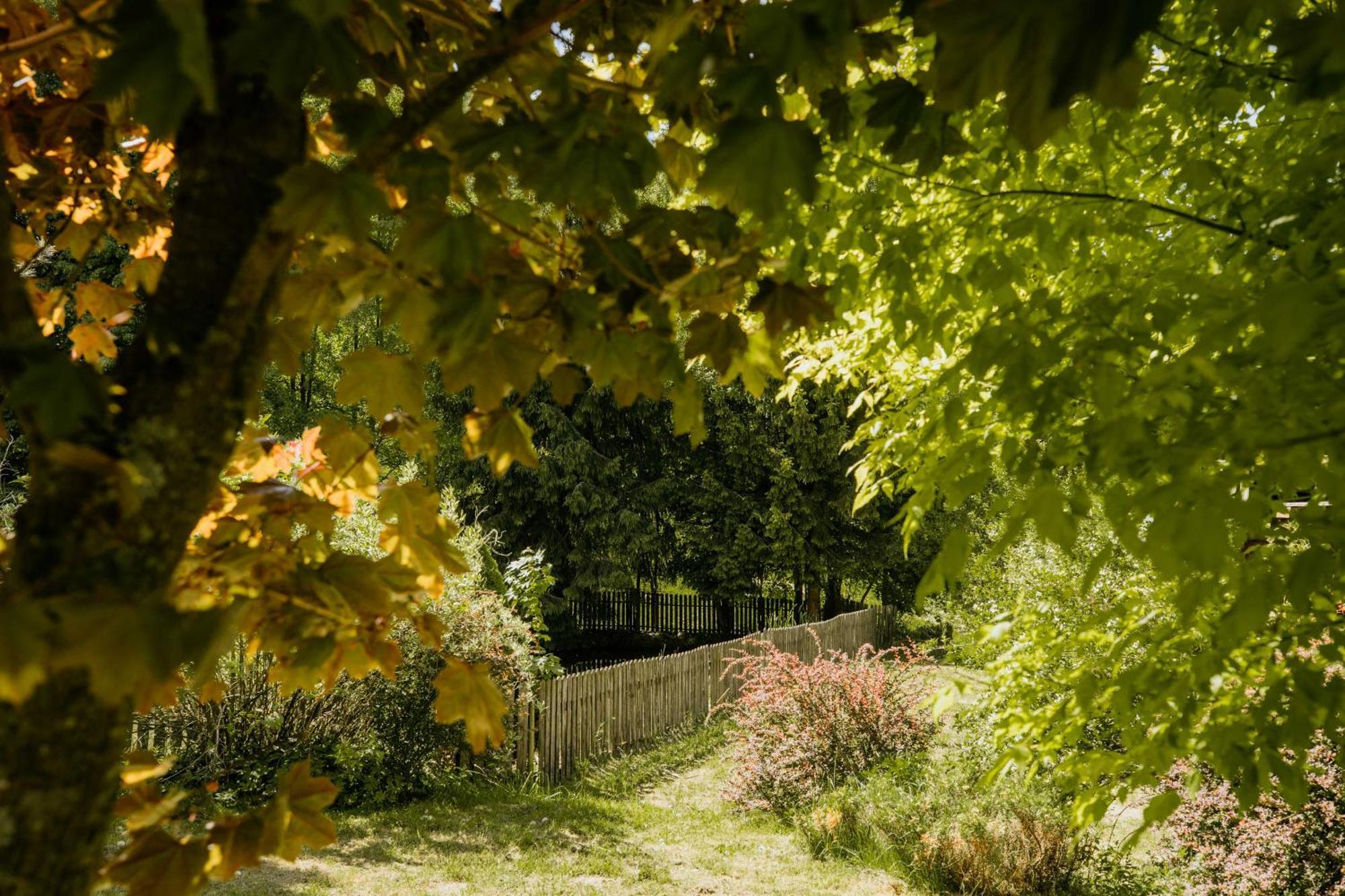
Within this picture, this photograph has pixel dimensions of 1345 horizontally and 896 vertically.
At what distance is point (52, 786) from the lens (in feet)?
3.40

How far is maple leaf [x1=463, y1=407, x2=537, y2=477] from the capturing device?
1706mm

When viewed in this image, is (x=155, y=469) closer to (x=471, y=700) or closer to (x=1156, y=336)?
(x=471, y=700)

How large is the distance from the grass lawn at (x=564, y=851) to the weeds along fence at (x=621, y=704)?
46 centimetres

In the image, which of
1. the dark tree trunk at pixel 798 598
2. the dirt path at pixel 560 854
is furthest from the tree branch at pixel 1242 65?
the dark tree trunk at pixel 798 598

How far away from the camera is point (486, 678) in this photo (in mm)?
1772

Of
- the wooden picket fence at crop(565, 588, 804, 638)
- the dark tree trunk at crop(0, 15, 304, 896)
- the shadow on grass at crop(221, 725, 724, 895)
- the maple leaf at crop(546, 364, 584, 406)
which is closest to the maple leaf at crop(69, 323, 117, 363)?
the dark tree trunk at crop(0, 15, 304, 896)

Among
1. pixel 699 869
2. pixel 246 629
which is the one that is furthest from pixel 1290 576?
pixel 699 869

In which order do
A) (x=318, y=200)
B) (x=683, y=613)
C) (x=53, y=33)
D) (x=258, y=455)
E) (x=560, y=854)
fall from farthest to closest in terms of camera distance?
(x=683, y=613) → (x=560, y=854) → (x=258, y=455) → (x=53, y=33) → (x=318, y=200)

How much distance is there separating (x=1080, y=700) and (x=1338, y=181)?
5.55 ft

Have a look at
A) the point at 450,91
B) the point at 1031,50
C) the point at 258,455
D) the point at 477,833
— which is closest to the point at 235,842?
the point at 258,455

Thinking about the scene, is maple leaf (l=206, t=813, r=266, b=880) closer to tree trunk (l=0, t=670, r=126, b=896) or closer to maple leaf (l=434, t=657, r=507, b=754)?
tree trunk (l=0, t=670, r=126, b=896)

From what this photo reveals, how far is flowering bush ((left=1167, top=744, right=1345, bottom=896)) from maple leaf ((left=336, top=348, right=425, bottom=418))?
556 centimetres

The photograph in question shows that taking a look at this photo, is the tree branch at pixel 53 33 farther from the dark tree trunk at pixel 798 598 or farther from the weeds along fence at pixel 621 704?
the dark tree trunk at pixel 798 598

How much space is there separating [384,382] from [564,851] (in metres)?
6.85
